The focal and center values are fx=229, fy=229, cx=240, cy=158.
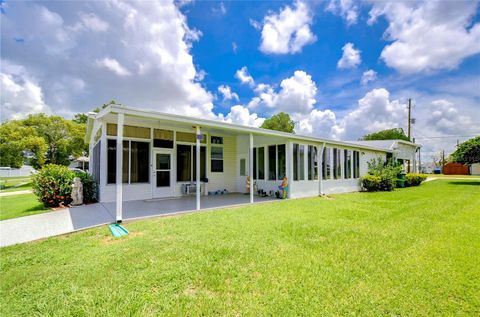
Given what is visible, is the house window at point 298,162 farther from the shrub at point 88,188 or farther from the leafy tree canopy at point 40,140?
the leafy tree canopy at point 40,140

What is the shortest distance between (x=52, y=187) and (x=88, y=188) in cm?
130

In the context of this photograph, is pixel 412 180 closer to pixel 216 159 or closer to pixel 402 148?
pixel 402 148

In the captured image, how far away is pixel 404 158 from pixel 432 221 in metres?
18.4

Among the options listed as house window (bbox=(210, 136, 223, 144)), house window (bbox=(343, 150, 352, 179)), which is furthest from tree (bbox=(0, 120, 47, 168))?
house window (bbox=(343, 150, 352, 179))

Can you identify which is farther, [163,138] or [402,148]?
[402,148]

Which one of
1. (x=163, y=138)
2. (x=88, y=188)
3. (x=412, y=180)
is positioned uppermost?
(x=163, y=138)

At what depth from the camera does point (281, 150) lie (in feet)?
36.2

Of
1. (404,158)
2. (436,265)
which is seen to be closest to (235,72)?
(436,265)

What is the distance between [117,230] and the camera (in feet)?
17.4

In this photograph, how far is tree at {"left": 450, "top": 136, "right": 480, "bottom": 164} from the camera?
18.1 metres

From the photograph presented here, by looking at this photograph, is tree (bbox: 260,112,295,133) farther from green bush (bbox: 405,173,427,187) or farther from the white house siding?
the white house siding

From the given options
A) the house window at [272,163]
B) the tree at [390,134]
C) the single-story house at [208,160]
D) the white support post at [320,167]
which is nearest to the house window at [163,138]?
the single-story house at [208,160]

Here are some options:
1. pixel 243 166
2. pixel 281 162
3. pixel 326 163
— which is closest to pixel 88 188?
pixel 243 166

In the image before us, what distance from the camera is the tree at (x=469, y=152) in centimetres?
1806
